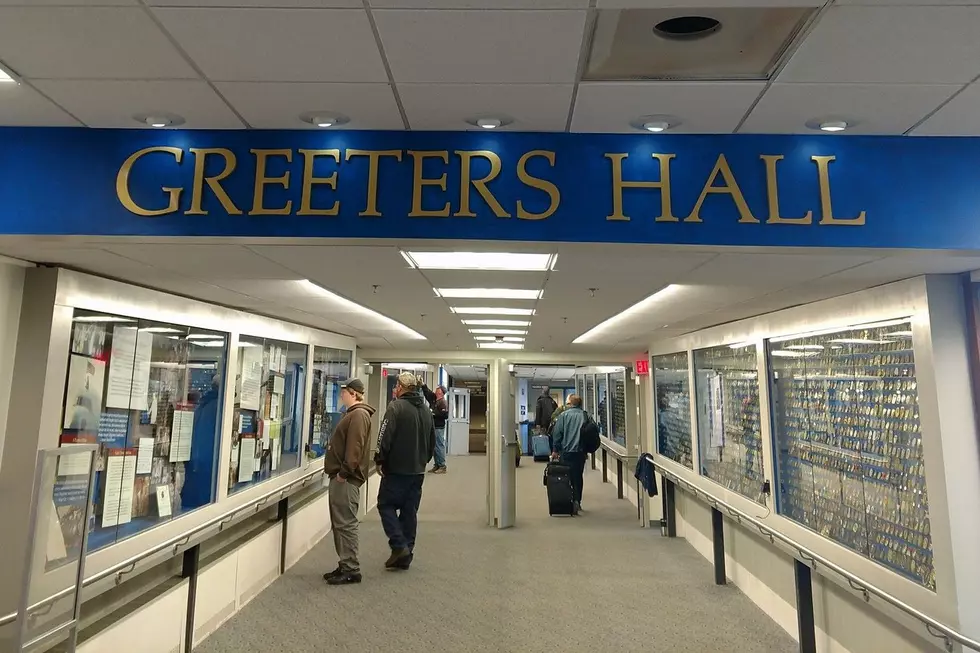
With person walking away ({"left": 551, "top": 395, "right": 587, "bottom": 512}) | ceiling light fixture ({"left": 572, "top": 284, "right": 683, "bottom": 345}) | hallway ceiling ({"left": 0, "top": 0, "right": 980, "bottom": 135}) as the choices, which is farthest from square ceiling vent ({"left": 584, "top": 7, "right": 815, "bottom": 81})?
person walking away ({"left": 551, "top": 395, "right": 587, "bottom": 512})

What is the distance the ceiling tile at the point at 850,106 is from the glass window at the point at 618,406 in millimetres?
6847

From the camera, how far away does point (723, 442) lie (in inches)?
195

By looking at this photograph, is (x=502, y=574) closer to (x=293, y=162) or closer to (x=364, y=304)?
(x=364, y=304)

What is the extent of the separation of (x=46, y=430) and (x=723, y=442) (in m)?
4.76

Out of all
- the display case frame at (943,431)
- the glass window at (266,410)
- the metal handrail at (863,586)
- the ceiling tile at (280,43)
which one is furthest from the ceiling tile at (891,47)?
the glass window at (266,410)

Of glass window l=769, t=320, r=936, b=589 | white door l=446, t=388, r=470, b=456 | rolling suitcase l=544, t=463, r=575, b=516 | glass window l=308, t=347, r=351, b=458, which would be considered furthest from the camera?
white door l=446, t=388, r=470, b=456

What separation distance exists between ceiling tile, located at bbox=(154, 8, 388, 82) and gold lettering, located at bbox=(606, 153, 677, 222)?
2.96ft

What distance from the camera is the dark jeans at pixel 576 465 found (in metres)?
8.00

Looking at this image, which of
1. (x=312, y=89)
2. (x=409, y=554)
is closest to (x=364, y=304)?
(x=312, y=89)

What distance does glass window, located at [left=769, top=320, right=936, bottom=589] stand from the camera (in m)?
2.68

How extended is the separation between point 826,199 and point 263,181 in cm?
212

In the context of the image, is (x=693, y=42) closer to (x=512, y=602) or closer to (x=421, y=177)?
(x=421, y=177)

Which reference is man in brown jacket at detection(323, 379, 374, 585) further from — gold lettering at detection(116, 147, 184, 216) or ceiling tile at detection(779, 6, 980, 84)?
ceiling tile at detection(779, 6, 980, 84)

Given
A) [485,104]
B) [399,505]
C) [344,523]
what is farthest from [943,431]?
[399,505]
